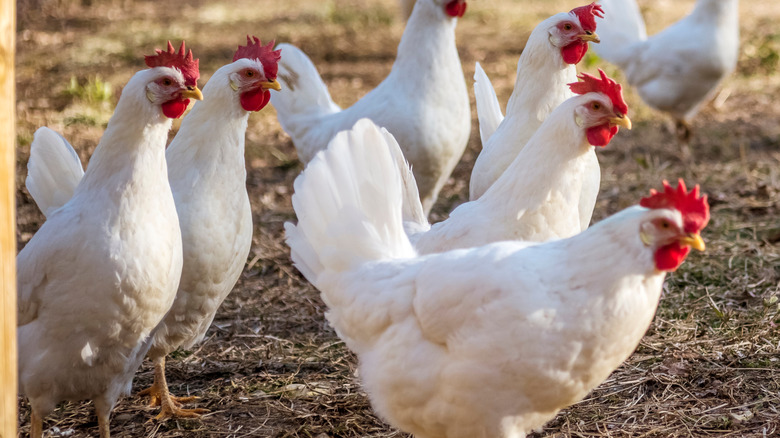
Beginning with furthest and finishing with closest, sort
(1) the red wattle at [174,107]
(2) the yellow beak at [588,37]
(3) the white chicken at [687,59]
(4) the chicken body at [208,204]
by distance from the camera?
(3) the white chicken at [687,59] → (2) the yellow beak at [588,37] → (4) the chicken body at [208,204] → (1) the red wattle at [174,107]

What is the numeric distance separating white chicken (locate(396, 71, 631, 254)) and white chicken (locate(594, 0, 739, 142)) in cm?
460

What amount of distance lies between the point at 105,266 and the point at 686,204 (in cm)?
199

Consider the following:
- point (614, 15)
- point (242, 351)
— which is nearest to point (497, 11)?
point (614, 15)

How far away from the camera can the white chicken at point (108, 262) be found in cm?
292

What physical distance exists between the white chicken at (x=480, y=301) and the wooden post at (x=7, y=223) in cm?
112

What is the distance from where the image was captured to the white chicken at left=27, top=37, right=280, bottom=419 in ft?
11.4

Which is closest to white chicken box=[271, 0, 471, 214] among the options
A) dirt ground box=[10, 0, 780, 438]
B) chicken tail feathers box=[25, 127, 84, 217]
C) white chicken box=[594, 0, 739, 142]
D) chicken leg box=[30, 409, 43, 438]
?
dirt ground box=[10, 0, 780, 438]

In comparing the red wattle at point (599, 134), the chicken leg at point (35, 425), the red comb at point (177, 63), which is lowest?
the chicken leg at point (35, 425)

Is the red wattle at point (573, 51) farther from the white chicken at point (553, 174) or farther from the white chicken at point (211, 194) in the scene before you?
the white chicken at point (211, 194)

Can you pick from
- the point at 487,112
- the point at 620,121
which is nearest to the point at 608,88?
the point at 620,121

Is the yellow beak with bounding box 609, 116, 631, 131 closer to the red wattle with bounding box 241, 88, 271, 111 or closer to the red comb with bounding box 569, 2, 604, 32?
the red comb with bounding box 569, 2, 604, 32

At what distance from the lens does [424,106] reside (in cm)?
489

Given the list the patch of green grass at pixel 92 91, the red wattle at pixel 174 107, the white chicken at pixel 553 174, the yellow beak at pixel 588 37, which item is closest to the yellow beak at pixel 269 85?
the red wattle at pixel 174 107

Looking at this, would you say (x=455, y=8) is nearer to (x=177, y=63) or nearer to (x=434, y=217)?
(x=434, y=217)
